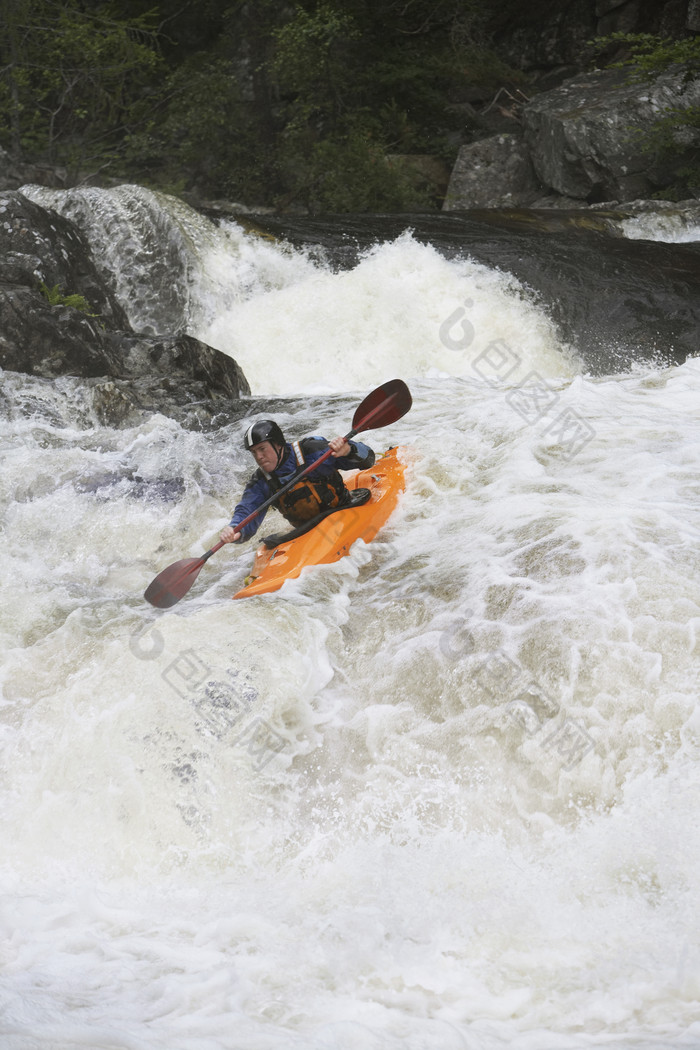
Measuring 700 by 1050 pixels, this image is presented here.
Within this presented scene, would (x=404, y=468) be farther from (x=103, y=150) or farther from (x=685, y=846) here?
(x=103, y=150)

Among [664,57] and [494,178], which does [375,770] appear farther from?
[494,178]

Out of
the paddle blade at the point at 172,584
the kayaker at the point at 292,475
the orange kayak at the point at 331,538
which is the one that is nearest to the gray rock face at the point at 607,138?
the orange kayak at the point at 331,538

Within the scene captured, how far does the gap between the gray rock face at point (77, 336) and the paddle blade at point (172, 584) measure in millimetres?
2316

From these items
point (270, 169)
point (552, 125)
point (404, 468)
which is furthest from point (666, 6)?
point (404, 468)

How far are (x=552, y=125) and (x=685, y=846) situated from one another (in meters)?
10.2

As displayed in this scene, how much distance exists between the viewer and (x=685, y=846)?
245 centimetres

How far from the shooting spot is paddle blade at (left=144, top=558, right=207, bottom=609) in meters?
3.67

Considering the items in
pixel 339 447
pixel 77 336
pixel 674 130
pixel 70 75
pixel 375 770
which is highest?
pixel 70 75

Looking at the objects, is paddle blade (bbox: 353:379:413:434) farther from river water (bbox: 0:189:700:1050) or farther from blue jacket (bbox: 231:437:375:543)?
river water (bbox: 0:189:700:1050)

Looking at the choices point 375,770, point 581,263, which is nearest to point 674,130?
point 581,263

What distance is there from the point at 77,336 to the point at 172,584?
3.10m

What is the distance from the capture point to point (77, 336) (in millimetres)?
6113

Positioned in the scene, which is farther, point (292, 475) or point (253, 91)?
point (253, 91)

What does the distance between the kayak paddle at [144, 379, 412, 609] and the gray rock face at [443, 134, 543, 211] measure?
7.72 meters
